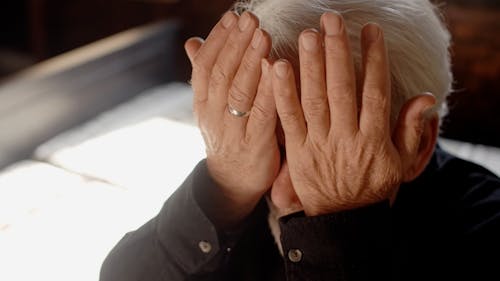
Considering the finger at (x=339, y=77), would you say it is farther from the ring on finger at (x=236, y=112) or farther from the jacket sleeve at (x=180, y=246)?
the jacket sleeve at (x=180, y=246)

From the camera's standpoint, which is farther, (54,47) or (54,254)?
(54,47)

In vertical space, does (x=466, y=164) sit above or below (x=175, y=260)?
below

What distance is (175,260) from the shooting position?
3.42 feet

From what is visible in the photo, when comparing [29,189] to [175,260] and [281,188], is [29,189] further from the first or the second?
[281,188]

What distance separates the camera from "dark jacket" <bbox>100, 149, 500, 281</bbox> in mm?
870

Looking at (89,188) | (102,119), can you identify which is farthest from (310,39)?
(102,119)

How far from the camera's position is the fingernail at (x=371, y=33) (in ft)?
2.57

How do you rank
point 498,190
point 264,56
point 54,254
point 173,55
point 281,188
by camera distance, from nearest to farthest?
1. point 264,56
2. point 281,188
3. point 498,190
4. point 54,254
5. point 173,55

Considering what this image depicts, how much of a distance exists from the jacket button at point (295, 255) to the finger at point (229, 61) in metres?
0.26

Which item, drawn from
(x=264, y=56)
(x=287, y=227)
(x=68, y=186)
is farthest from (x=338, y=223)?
(x=68, y=186)

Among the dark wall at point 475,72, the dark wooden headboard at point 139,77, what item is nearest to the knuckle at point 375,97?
the dark wooden headboard at point 139,77

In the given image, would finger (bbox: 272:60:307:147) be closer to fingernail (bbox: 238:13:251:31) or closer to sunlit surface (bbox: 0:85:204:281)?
fingernail (bbox: 238:13:251:31)

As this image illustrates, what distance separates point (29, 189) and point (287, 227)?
47.2 inches

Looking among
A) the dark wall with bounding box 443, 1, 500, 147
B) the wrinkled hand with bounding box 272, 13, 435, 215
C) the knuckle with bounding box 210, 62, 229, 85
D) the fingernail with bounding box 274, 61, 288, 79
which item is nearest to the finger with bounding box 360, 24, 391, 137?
the wrinkled hand with bounding box 272, 13, 435, 215
